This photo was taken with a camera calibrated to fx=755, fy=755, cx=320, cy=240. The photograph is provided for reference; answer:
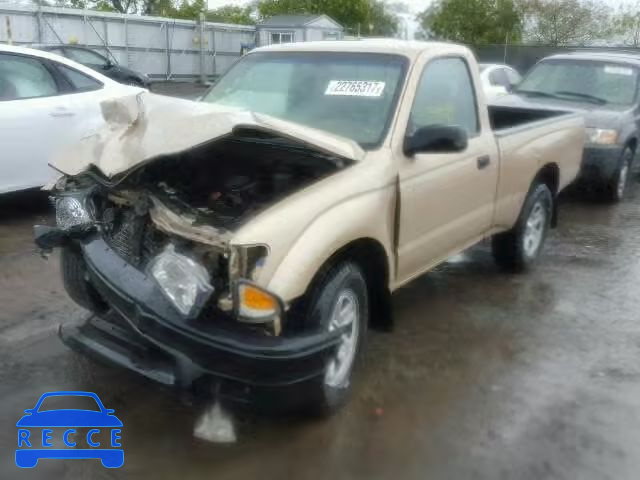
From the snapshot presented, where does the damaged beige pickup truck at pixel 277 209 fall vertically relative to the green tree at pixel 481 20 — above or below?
below

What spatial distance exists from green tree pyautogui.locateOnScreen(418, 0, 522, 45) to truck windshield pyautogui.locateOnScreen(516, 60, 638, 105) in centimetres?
2755

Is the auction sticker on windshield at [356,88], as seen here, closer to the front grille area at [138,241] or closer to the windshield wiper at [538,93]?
the front grille area at [138,241]

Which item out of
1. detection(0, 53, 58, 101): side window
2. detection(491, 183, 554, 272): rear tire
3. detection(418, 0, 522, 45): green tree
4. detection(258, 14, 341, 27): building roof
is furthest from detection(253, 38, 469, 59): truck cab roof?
detection(418, 0, 522, 45): green tree

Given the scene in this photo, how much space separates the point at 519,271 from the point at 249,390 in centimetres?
368

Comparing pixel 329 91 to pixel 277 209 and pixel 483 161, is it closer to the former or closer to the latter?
pixel 483 161

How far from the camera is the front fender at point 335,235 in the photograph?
128 inches

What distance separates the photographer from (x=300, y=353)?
321 centimetres

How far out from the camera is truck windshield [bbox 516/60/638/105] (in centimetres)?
955

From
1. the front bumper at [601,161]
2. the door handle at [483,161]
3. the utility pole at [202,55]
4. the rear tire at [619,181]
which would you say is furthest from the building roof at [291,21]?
the door handle at [483,161]

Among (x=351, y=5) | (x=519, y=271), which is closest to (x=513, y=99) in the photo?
(x=519, y=271)

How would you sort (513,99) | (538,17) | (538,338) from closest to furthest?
(538,338)
(513,99)
(538,17)

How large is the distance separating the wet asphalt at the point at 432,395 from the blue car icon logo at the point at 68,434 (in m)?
0.05

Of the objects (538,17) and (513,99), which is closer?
(513,99)

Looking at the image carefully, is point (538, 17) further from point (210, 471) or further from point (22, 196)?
point (210, 471)
